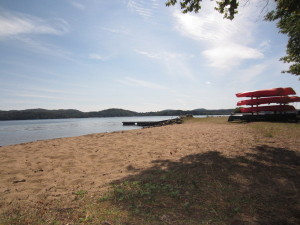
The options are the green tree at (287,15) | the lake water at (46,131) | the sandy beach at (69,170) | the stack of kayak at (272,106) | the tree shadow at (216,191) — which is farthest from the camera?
the lake water at (46,131)

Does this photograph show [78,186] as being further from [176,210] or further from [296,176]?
[296,176]

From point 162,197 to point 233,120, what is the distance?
18226 millimetres

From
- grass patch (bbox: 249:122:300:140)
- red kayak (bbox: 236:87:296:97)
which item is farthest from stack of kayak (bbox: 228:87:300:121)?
grass patch (bbox: 249:122:300:140)

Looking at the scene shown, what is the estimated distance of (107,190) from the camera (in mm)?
3691

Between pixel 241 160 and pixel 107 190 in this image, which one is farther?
pixel 241 160

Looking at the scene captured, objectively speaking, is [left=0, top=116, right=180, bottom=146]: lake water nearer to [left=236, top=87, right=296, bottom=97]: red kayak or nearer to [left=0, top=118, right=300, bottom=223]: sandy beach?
[left=0, top=118, right=300, bottom=223]: sandy beach

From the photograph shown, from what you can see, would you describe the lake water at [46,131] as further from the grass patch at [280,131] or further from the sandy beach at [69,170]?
the grass patch at [280,131]

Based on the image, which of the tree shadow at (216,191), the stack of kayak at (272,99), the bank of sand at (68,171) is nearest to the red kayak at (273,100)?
the stack of kayak at (272,99)

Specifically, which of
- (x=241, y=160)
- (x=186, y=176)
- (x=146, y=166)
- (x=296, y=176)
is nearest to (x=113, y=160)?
(x=146, y=166)

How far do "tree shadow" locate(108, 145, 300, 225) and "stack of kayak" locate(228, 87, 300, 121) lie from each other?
41.6ft

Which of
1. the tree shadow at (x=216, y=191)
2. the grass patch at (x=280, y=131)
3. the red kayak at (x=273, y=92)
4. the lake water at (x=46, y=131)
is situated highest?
the red kayak at (x=273, y=92)

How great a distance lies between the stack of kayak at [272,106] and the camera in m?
15.9

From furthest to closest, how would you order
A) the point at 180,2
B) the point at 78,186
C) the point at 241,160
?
the point at 180,2
the point at 241,160
the point at 78,186

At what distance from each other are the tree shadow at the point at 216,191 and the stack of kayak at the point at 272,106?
1267 cm
